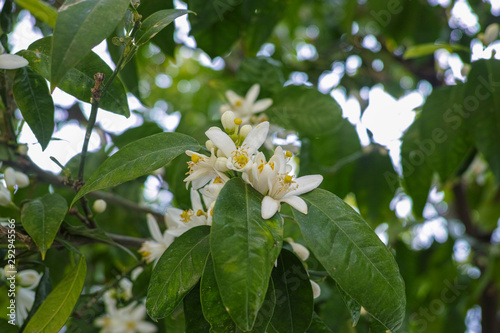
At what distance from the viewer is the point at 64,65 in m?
0.60

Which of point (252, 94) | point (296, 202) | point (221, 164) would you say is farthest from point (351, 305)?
point (252, 94)

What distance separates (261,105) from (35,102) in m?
0.63

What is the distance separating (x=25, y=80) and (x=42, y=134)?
0.36ft

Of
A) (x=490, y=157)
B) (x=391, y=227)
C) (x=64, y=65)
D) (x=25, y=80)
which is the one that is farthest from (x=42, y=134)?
(x=391, y=227)

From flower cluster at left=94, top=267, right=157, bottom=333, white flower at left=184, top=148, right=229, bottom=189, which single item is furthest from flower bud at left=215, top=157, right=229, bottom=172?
flower cluster at left=94, top=267, right=157, bottom=333

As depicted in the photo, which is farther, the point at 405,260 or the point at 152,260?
the point at 405,260

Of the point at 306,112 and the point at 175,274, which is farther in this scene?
the point at 306,112

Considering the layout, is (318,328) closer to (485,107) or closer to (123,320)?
(123,320)

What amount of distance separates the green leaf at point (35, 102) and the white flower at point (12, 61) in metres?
0.06

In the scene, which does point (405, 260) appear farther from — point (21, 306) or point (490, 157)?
point (21, 306)

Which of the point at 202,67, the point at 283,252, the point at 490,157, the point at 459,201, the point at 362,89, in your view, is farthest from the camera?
the point at 202,67

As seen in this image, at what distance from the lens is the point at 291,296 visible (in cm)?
79

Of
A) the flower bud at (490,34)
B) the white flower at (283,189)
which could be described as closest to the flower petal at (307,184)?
the white flower at (283,189)

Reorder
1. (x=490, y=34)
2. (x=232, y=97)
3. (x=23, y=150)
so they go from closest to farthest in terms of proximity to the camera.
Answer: (x=23, y=150)
(x=490, y=34)
(x=232, y=97)
